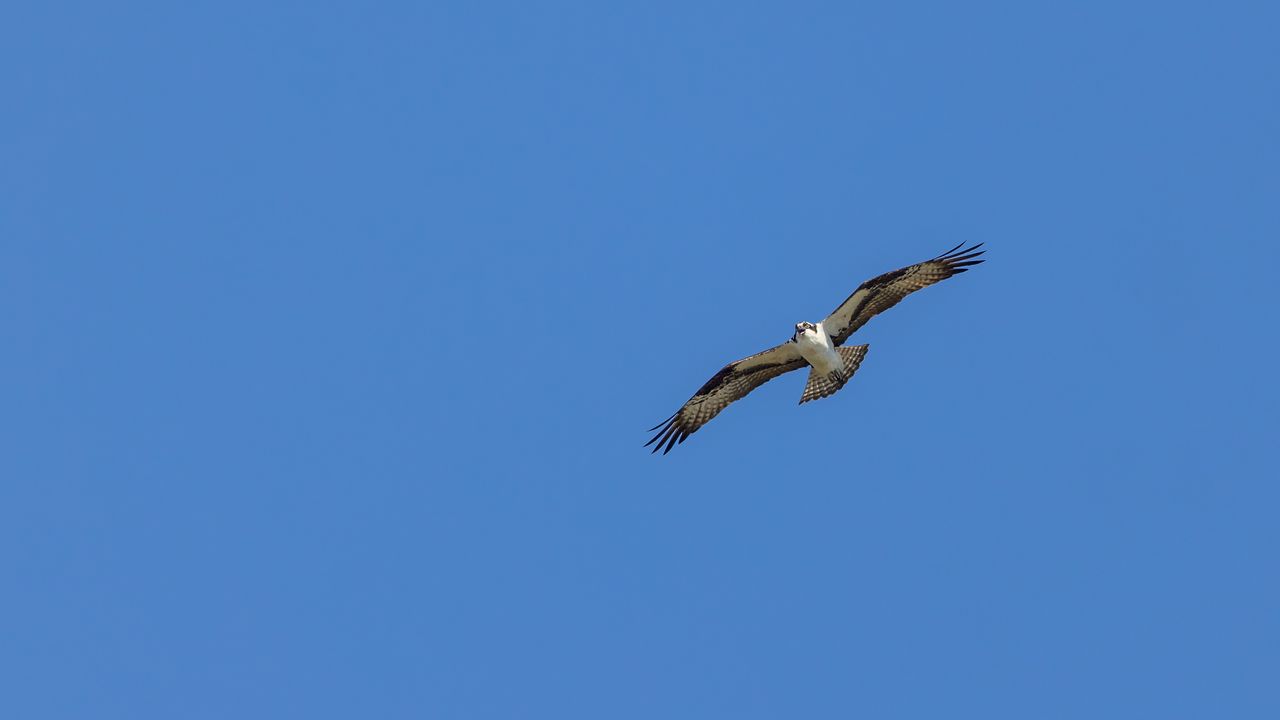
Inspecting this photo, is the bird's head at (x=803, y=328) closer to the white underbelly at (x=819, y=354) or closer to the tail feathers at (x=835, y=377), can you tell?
the white underbelly at (x=819, y=354)

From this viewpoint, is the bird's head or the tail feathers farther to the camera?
the tail feathers

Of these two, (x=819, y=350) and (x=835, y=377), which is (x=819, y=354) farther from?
(x=835, y=377)

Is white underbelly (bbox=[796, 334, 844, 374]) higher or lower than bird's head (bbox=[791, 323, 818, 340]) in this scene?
lower

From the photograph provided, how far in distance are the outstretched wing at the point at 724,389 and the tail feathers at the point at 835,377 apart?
0.38 metres

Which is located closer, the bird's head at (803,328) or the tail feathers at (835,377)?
the bird's head at (803,328)

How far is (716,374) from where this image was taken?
87.0 ft

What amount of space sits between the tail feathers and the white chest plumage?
0.10m

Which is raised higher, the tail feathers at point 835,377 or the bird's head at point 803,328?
the bird's head at point 803,328

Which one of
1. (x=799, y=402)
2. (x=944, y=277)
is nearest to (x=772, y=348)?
(x=799, y=402)

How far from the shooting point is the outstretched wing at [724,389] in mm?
26438

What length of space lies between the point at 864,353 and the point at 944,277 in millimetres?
1621

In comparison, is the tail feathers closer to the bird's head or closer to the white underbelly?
the white underbelly

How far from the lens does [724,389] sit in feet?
88.2

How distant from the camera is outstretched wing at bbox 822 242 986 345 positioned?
25.7m
